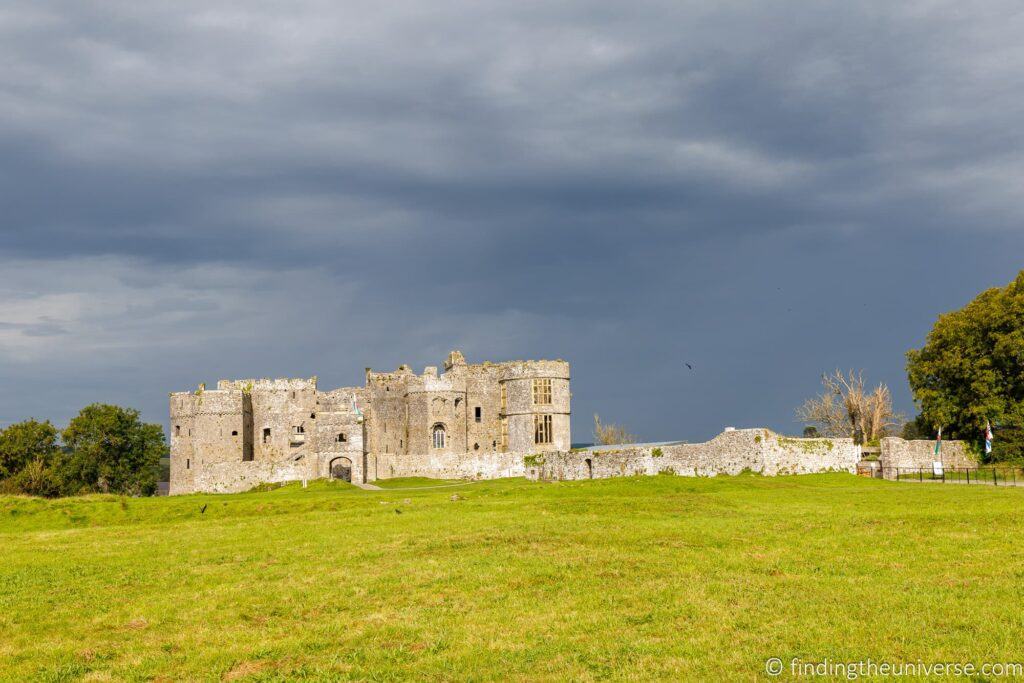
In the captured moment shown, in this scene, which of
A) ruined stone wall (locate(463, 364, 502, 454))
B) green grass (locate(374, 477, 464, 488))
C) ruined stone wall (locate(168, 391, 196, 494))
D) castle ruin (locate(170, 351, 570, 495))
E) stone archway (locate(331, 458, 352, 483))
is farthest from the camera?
ruined stone wall (locate(463, 364, 502, 454))

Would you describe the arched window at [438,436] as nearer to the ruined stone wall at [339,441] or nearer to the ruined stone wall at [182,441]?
the ruined stone wall at [339,441]

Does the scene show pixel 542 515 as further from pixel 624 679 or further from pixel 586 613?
pixel 624 679

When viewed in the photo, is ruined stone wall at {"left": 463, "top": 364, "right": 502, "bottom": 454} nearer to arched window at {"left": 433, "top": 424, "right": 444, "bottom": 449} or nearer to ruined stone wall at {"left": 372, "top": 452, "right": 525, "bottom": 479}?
arched window at {"left": 433, "top": 424, "right": 444, "bottom": 449}

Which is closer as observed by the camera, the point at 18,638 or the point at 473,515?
the point at 18,638

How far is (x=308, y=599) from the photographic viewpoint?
52.5 ft

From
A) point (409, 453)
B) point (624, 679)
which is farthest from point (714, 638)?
point (409, 453)

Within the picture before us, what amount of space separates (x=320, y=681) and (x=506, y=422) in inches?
2857

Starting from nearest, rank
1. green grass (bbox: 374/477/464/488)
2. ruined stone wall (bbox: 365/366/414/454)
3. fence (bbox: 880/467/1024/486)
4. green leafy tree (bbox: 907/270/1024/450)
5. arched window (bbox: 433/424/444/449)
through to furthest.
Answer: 1. fence (bbox: 880/467/1024/486)
2. green leafy tree (bbox: 907/270/1024/450)
3. green grass (bbox: 374/477/464/488)
4. ruined stone wall (bbox: 365/366/414/454)
5. arched window (bbox: 433/424/444/449)

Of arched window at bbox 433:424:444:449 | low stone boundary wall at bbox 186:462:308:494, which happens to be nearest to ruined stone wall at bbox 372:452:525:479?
arched window at bbox 433:424:444:449

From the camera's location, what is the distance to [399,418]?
3285 inches

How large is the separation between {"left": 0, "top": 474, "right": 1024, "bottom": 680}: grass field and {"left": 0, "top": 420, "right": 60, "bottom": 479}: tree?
182 ft

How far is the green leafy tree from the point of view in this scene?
55750 millimetres

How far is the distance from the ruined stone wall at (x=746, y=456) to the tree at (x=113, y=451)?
51.3 meters

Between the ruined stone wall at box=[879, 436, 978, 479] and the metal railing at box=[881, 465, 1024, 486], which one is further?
the ruined stone wall at box=[879, 436, 978, 479]
